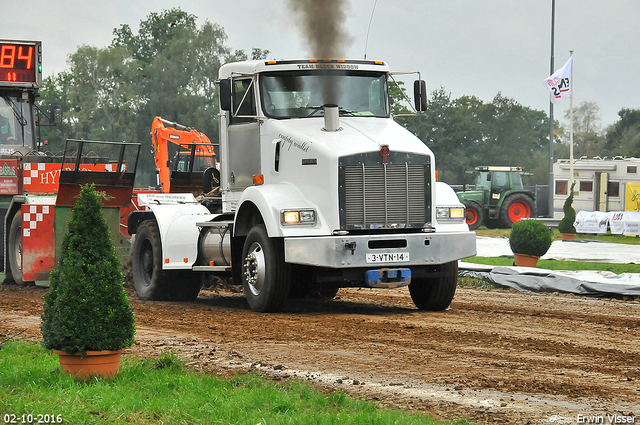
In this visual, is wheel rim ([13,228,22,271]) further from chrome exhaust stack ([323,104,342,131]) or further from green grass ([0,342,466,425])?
green grass ([0,342,466,425])

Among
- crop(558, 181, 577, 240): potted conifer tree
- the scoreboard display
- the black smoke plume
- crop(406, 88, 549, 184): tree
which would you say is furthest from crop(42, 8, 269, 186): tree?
the black smoke plume

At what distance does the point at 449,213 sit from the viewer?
37.3ft

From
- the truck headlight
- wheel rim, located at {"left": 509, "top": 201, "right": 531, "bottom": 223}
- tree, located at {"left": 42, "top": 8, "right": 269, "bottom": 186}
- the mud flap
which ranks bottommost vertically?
the mud flap

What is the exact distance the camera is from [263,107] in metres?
11.9

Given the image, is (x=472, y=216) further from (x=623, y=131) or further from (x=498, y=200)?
(x=623, y=131)

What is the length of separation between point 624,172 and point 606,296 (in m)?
28.8

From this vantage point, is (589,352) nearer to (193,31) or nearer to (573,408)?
(573,408)

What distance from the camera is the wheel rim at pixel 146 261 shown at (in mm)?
13970

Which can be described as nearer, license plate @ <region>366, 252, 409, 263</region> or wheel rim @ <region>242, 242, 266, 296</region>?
license plate @ <region>366, 252, 409, 263</region>

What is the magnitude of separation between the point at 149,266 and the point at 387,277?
4832mm

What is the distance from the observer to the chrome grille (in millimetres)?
10680

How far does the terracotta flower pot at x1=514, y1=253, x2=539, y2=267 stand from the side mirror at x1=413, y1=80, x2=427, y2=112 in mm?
6848

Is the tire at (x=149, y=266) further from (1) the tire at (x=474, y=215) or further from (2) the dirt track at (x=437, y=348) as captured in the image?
(1) the tire at (x=474, y=215)

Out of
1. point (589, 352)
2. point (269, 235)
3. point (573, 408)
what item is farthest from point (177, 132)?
point (573, 408)
